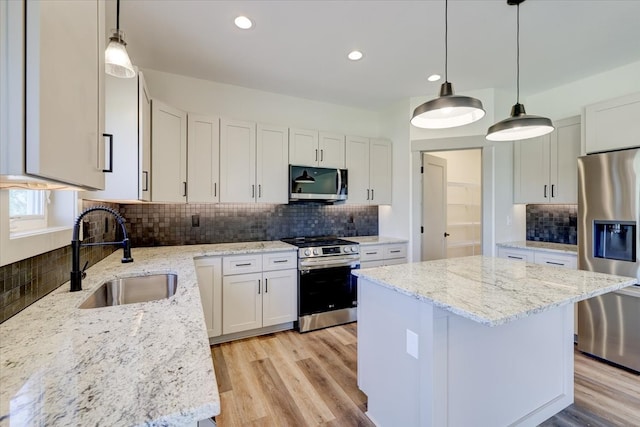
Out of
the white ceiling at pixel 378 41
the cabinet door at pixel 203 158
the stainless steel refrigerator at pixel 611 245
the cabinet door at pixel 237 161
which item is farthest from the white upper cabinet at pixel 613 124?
the cabinet door at pixel 203 158

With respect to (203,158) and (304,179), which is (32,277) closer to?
(203,158)

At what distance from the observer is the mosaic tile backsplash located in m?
3.05

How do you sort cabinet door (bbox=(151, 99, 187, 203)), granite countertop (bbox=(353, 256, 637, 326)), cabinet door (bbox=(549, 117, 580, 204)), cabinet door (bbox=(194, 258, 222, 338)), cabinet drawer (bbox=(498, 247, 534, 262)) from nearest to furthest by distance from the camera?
granite countertop (bbox=(353, 256, 637, 326)), cabinet door (bbox=(151, 99, 187, 203)), cabinet door (bbox=(194, 258, 222, 338)), cabinet door (bbox=(549, 117, 580, 204)), cabinet drawer (bbox=(498, 247, 534, 262))

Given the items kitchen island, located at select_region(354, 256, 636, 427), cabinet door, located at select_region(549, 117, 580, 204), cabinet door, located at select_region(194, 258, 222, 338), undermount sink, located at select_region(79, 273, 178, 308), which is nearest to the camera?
kitchen island, located at select_region(354, 256, 636, 427)

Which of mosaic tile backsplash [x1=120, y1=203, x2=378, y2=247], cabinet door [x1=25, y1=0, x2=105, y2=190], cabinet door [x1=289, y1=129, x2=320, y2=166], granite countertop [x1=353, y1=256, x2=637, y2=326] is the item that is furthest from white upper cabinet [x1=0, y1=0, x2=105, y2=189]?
cabinet door [x1=289, y1=129, x2=320, y2=166]

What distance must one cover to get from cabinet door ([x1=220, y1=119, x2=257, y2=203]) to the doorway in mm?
2278

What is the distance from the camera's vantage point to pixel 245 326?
294 centimetres

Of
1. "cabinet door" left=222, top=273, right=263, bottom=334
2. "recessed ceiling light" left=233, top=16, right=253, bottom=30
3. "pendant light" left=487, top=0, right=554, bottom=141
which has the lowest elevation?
"cabinet door" left=222, top=273, right=263, bottom=334

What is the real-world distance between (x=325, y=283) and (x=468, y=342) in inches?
74.7

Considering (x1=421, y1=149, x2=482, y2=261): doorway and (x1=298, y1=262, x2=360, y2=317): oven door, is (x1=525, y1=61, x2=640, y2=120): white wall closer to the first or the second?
(x1=421, y1=149, x2=482, y2=261): doorway

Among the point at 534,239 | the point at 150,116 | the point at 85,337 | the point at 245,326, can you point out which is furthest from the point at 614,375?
the point at 150,116

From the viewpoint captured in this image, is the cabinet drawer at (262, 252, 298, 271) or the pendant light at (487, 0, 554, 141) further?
the cabinet drawer at (262, 252, 298, 271)

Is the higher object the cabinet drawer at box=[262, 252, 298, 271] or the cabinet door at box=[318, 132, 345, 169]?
the cabinet door at box=[318, 132, 345, 169]

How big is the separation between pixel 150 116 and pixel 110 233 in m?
1.15
